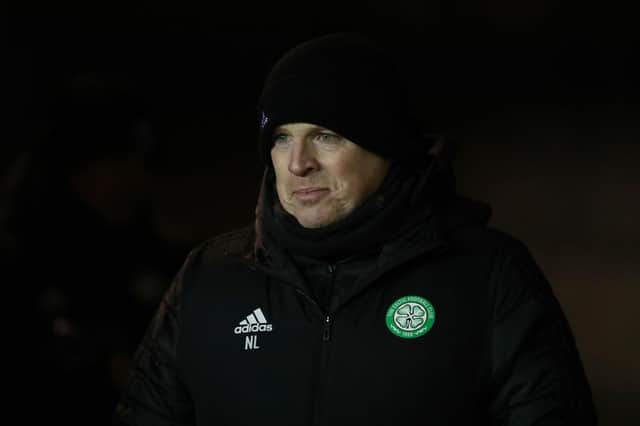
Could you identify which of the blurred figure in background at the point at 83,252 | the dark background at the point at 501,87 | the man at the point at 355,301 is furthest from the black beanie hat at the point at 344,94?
the dark background at the point at 501,87

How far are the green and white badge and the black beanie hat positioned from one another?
0.93 ft

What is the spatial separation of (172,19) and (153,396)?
199 cm

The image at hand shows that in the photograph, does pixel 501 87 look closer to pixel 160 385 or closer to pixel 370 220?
pixel 370 220

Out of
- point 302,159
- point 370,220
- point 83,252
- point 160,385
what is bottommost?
point 160,385

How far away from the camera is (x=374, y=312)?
1743mm

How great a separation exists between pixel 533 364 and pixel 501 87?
6.48ft

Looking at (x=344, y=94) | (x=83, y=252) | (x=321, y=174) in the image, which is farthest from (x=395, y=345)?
(x=83, y=252)

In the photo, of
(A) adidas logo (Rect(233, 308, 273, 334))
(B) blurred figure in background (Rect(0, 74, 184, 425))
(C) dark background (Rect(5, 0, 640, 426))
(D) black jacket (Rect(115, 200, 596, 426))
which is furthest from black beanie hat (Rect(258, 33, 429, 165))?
(C) dark background (Rect(5, 0, 640, 426))

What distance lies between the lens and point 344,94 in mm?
1782

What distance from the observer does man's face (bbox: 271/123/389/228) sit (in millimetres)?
1790

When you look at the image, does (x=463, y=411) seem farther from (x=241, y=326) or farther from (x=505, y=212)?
(x=505, y=212)

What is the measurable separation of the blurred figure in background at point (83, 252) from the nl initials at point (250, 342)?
87cm

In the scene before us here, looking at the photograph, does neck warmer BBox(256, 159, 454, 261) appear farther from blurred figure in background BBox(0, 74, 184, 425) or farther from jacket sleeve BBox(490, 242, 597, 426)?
blurred figure in background BBox(0, 74, 184, 425)

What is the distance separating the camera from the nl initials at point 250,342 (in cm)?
181
